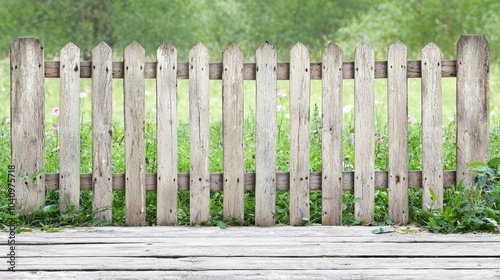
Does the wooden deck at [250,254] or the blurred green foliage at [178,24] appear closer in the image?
the wooden deck at [250,254]

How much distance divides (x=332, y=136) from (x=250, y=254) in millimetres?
1460

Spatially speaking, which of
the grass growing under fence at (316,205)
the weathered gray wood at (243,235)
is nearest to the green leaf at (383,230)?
the weathered gray wood at (243,235)

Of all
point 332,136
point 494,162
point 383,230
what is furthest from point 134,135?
point 494,162

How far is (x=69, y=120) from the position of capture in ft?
19.7

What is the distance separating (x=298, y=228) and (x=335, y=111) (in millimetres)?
864

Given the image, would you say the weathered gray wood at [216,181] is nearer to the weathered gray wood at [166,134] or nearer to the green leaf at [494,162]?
the weathered gray wood at [166,134]

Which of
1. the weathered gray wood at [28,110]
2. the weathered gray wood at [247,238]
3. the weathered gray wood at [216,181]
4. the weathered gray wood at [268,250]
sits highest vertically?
the weathered gray wood at [28,110]

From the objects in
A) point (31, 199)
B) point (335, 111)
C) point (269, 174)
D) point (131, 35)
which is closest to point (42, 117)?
point (31, 199)

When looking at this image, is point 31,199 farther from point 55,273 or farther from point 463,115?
point 463,115

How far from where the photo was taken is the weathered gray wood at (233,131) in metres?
5.96

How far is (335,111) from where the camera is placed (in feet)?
19.8

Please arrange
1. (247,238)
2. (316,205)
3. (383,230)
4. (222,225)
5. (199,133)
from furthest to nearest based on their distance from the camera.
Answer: (316,205)
(199,133)
(222,225)
(383,230)
(247,238)

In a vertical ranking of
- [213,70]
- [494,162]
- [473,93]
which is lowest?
[494,162]

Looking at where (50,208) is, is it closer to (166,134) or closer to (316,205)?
(166,134)
